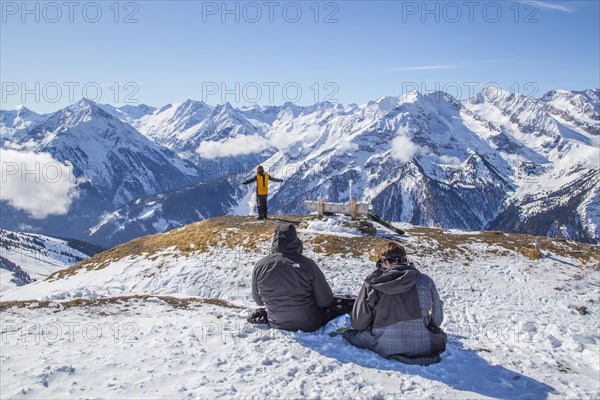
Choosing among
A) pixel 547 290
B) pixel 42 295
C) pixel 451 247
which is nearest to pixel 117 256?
pixel 42 295

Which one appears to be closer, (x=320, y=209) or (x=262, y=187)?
(x=262, y=187)

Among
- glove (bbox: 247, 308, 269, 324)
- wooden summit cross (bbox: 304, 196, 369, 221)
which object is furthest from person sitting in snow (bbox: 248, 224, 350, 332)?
wooden summit cross (bbox: 304, 196, 369, 221)

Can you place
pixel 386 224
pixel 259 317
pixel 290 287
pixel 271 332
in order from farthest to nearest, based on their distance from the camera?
pixel 386 224 < pixel 259 317 < pixel 271 332 < pixel 290 287

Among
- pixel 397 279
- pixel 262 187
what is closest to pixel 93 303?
pixel 397 279

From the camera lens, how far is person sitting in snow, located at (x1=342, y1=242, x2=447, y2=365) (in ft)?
32.3

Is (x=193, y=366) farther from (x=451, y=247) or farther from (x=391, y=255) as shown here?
(x=451, y=247)

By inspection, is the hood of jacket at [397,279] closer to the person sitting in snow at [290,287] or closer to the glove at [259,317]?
the person sitting in snow at [290,287]

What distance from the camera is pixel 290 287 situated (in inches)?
445

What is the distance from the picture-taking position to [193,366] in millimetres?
9898

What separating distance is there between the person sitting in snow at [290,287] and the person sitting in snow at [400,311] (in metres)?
1.51

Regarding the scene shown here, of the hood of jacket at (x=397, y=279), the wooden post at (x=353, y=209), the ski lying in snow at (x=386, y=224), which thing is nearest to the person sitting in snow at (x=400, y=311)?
the hood of jacket at (x=397, y=279)

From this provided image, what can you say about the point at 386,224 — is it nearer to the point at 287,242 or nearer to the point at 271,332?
the point at 271,332

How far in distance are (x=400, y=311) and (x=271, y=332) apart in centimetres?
386

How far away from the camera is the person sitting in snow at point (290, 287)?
11172 mm
